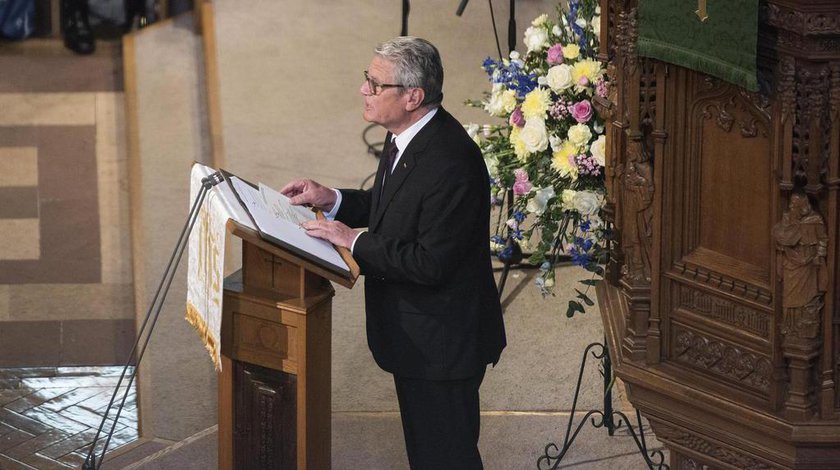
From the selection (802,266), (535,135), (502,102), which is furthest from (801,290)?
(502,102)

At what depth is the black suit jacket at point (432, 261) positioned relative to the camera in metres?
3.49

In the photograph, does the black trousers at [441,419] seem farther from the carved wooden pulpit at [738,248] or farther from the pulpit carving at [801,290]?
the pulpit carving at [801,290]

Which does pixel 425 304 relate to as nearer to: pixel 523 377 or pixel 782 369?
pixel 782 369

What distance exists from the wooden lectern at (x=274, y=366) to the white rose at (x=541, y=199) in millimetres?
1083

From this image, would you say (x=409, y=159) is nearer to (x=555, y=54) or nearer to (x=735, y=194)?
(x=735, y=194)

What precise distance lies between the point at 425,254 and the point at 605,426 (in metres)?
1.68

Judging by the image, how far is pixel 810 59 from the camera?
294cm

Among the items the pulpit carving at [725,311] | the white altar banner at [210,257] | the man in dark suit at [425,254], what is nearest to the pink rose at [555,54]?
the man in dark suit at [425,254]

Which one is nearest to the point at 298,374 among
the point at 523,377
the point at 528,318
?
the point at 523,377

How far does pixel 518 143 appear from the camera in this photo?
4.55 metres

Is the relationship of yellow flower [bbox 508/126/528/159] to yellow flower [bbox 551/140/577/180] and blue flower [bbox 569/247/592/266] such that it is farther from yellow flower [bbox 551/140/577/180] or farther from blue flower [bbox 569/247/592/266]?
blue flower [bbox 569/247/592/266]

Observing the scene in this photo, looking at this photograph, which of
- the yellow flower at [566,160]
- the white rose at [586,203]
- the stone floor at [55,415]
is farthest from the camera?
the stone floor at [55,415]

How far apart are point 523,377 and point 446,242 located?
1.97 m

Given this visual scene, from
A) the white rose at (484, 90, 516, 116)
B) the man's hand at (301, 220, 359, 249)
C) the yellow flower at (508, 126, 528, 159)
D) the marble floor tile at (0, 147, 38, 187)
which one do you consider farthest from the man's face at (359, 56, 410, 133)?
the marble floor tile at (0, 147, 38, 187)
